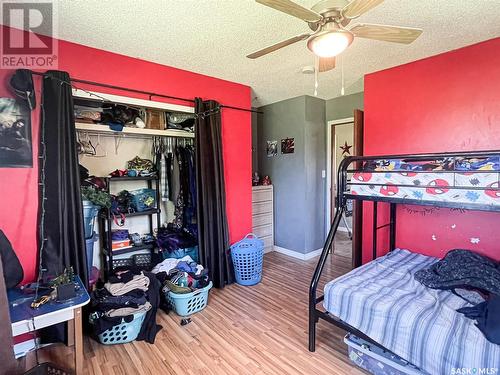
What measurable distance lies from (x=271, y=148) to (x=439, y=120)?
230 cm

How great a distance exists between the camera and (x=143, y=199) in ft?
9.34

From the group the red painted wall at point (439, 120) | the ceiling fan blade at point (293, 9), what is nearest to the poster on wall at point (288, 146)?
the red painted wall at point (439, 120)

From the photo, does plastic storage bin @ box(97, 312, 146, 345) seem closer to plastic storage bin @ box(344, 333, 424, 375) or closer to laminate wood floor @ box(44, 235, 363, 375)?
laminate wood floor @ box(44, 235, 363, 375)

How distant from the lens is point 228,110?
321 centimetres

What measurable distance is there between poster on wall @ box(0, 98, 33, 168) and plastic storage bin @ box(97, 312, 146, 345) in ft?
4.53

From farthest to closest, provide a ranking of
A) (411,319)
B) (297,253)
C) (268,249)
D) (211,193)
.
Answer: (268,249) < (297,253) < (211,193) < (411,319)

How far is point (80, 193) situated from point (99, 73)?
106 cm

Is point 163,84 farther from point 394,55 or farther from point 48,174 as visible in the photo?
point 394,55

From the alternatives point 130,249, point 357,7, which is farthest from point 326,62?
point 130,249

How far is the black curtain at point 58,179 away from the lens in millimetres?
2014

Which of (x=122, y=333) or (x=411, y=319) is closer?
(x=411, y=319)

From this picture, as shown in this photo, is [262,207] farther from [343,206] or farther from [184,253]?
[343,206]

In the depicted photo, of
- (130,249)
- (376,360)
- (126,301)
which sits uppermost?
(130,249)

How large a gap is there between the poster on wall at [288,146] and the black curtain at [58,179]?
9.11 ft
